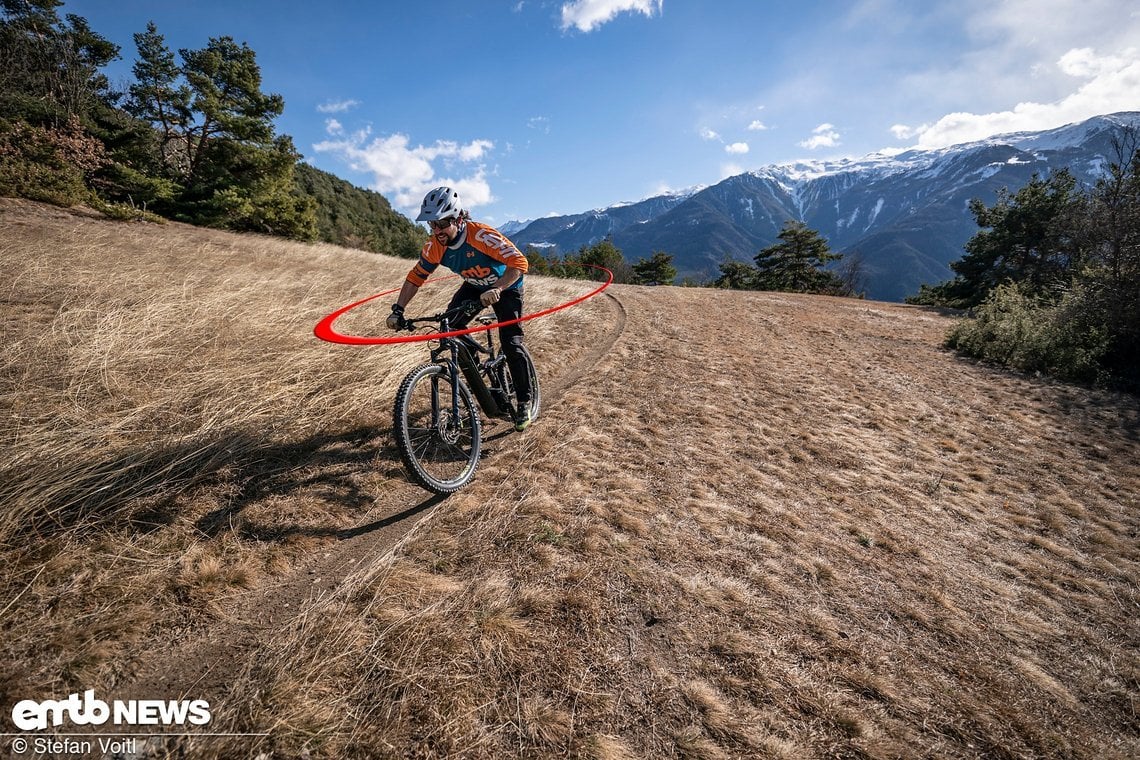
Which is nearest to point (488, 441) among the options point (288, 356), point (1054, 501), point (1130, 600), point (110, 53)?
point (288, 356)

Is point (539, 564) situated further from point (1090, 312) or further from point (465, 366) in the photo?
point (1090, 312)

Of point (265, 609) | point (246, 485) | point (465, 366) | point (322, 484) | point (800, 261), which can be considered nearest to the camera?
point (265, 609)

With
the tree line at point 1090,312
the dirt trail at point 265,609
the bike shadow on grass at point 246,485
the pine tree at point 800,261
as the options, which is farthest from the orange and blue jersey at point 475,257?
the pine tree at point 800,261

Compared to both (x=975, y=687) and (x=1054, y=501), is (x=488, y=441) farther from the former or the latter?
(x=1054, y=501)

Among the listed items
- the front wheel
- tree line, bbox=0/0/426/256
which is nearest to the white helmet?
the front wheel

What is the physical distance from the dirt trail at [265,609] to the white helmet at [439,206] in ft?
10.7

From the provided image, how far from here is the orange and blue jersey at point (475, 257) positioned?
5429 mm

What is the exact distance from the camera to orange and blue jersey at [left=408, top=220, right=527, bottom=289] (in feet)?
17.8

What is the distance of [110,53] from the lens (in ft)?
91.0

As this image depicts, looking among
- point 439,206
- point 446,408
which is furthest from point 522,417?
point 439,206

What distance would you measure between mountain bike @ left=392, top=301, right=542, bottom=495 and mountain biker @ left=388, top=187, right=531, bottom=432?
0.27 metres

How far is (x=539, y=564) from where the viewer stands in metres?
3.79

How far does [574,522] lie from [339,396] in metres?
4.27

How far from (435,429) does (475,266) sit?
228cm
